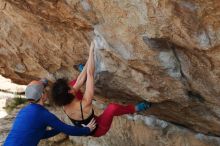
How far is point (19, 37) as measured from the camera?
6.92m

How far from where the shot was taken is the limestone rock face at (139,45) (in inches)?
170

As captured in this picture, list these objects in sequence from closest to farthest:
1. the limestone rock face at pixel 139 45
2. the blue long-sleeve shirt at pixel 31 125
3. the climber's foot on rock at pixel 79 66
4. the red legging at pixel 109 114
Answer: the limestone rock face at pixel 139 45 → the blue long-sleeve shirt at pixel 31 125 → the red legging at pixel 109 114 → the climber's foot on rock at pixel 79 66

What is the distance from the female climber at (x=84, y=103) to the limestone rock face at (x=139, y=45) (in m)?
0.17

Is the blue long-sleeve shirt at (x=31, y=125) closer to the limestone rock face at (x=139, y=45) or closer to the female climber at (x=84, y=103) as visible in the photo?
the female climber at (x=84, y=103)

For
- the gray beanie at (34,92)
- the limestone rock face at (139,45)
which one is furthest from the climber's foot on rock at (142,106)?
the gray beanie at (34,92)

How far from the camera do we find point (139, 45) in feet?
16.0

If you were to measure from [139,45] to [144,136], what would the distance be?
8.77 feet

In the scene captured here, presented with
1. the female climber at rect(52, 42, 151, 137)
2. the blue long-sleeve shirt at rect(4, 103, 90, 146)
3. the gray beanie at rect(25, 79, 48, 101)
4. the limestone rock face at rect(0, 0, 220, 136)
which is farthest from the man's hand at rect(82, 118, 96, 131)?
the gray beanie at rect(25, 79, 48, 101)

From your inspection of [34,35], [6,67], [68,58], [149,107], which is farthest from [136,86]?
[6,67]

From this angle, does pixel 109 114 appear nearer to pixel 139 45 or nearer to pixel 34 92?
pixel 34 92

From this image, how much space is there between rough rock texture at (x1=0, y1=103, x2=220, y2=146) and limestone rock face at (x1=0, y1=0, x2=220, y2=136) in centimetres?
14

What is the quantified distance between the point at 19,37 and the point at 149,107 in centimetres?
225

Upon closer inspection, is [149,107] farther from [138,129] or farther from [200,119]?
[138,129]

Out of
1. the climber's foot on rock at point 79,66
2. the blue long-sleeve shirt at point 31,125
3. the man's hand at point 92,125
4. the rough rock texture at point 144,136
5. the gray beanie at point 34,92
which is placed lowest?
the rough rock texture at point 144,136
